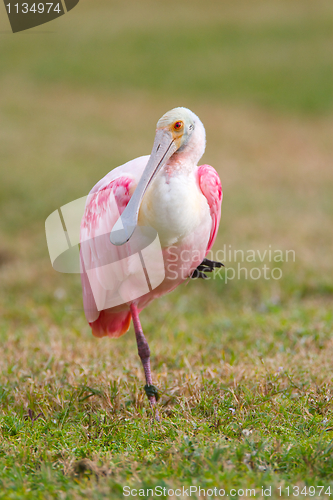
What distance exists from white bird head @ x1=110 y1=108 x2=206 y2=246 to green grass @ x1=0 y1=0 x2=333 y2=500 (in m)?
1.02

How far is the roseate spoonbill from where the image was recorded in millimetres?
2838

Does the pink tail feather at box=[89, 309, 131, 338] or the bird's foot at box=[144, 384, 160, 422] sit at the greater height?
the pink tail feather at box=[89, 309, 131, 338]

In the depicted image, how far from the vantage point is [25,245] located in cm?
740

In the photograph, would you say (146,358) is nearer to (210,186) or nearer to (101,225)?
(101,225)

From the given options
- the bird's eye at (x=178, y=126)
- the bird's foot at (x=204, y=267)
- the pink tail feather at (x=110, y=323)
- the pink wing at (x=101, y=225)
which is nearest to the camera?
the bird's eye at (x=178, y=126)

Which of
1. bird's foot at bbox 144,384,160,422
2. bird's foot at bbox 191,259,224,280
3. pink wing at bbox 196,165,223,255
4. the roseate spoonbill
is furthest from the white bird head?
bird's foot at bbox 144,384,160,422

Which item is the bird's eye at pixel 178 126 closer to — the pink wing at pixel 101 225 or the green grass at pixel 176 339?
the pink wing at pixel 101 225

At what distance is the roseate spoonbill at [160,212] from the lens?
2.84m

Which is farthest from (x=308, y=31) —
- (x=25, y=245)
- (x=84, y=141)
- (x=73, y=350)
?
(x=73, y=350)

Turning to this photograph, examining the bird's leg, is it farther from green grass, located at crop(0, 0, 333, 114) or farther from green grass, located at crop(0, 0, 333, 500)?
green grass, located at crop(0, 0, 333, 114)

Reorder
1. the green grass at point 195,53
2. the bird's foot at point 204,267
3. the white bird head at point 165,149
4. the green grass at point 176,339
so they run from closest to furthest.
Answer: the green grass at point 176,339 < the white bird head at point 165,149 < the bird's foot at point 204,267 < the green grass at point 195,53

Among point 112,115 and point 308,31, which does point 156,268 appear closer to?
point 112,115

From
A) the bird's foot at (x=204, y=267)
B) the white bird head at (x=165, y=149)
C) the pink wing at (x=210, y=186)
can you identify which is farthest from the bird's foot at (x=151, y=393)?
the pink wing at (x=210, y=186)

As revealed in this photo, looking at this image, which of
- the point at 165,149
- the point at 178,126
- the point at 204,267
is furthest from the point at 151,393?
the point at 178,126
